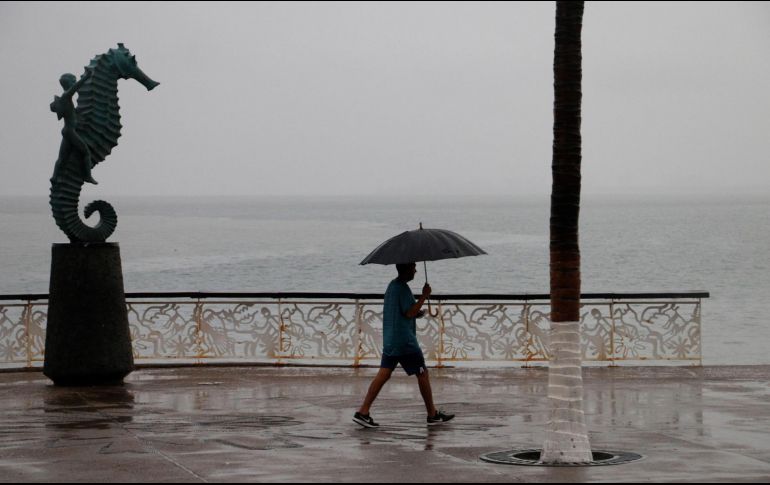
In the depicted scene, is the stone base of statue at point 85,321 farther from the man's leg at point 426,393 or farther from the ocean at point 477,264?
the ocean at point 477,264

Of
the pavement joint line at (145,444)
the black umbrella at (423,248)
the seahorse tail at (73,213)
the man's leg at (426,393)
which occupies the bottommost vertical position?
the pavement joint line at (145,444)

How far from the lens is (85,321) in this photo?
1678 centimetres

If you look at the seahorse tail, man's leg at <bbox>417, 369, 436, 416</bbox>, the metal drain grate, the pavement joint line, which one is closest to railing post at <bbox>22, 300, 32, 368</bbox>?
the seahorse tail

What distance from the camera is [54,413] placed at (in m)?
14.3

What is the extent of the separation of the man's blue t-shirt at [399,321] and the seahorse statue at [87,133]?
18.2 ft

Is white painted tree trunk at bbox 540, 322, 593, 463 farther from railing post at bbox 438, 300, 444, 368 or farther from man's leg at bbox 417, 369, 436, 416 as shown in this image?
railing post at bbox 438, 300, 444, 368

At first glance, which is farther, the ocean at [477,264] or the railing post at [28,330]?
the ocean at [477,264]

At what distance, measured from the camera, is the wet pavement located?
10.4 metres

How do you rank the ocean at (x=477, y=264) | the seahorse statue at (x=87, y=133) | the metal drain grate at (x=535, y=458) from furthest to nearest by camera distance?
1. the ocean at (x=477, y=264)
2. the seahorse statue at (x=87, y=133)
3. the metal drain grate at (x=535, y=458)

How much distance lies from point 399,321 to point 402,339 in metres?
0.19

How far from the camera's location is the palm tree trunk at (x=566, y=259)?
431 inches

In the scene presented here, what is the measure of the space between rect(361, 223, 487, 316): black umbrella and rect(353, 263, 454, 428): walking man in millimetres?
181

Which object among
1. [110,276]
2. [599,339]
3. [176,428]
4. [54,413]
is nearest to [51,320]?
[110,276]

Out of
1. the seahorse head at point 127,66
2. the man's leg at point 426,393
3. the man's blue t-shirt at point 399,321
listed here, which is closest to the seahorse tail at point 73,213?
the seahorse head at point 127,66
